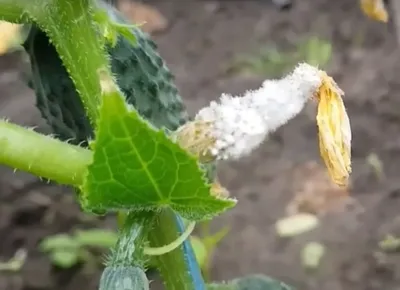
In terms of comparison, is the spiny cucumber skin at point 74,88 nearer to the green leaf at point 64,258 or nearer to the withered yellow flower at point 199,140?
the withered yellow flower at point 199,140

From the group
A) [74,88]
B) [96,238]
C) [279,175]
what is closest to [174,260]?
[74,88]

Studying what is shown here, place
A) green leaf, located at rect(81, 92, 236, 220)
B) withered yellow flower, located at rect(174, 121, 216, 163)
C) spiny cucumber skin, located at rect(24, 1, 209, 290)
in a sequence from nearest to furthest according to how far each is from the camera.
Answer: green leaf, located at rect(81, 92, 236, 220), withered yellow flower, located at rect(174, 121, 216, 163), spiny cucumber skin, located at rect(24, 1, 209, 290)

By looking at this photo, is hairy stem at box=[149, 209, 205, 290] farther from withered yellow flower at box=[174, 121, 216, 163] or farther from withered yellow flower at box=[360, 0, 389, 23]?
withered yellow flower at box=[360, 0, 389, 23]

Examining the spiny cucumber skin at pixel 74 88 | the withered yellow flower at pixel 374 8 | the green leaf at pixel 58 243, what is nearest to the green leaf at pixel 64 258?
the green leaf at pixel 58 243

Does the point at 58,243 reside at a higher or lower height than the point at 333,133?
lower

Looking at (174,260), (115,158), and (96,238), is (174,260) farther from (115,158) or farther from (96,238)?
(96,238)

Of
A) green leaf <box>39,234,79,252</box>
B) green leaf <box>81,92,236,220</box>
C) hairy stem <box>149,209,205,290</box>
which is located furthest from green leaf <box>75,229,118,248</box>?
green leaf <box>81,92,236,220</box>

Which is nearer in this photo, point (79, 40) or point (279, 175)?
point (79, 40)

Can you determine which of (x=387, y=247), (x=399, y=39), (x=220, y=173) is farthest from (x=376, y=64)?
(x=387, y=247)
